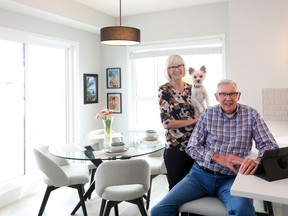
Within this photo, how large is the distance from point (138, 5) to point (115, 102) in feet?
5.59

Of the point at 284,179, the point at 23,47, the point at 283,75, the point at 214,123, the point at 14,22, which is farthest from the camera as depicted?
the point at 23,47

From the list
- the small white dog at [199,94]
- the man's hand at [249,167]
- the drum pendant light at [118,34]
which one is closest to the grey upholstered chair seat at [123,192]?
the small white dog at [199,94]

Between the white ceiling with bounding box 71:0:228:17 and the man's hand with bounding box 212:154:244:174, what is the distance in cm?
289

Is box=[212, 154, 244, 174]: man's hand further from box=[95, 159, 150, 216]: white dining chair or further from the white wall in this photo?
the white wall

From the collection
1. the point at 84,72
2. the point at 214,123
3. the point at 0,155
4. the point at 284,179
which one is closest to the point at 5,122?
the point at 0,155

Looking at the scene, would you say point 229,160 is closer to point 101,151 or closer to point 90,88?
point 101,151

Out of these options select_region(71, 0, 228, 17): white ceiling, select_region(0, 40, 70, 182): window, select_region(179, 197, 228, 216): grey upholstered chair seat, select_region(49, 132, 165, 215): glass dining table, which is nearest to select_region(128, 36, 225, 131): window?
select_region(71, 0, 228, 17): white ceiling

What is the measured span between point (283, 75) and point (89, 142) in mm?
2339

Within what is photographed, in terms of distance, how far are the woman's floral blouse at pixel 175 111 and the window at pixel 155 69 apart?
7.15 feet

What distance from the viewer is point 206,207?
162 cm

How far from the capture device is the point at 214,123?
188 centimetres

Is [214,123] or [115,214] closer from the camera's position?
[214,123]

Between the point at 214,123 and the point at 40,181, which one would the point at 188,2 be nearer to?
the point at 214,123

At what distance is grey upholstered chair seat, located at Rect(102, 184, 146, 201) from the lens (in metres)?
2.31
